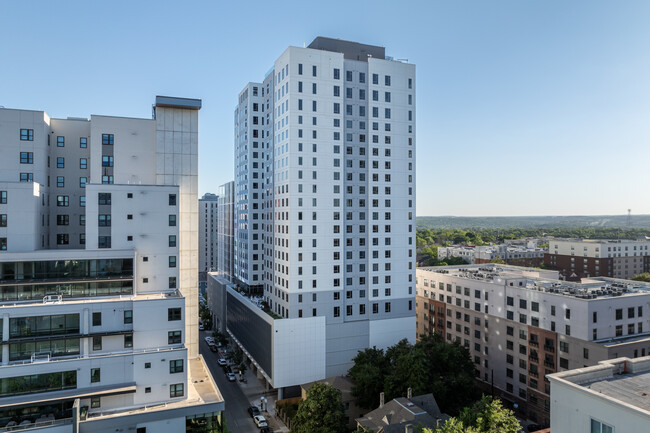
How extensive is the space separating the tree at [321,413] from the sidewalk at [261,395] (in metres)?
10.2

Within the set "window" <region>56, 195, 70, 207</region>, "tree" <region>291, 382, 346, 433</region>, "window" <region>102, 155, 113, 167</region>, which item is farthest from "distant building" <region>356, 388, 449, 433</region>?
"window" <region>56, 195, 70, 207</region>

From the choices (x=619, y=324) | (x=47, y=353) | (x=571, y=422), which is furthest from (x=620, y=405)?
(x=47, y=353)

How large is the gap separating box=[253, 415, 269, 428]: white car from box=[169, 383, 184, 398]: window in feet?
47.8

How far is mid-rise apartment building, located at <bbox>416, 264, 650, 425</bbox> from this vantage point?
170ft

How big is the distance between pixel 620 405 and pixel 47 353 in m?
45.9

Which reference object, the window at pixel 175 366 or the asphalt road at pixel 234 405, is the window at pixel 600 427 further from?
the asphalt road at pixel 234 405

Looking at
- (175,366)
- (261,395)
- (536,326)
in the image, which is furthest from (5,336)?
(536,326)

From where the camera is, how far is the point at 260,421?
176 ft

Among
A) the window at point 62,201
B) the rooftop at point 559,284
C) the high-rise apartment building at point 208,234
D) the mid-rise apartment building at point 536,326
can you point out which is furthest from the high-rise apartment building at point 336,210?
the high-rise apartment building at point 208,234

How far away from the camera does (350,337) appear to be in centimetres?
6475

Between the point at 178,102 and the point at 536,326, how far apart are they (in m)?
57.5

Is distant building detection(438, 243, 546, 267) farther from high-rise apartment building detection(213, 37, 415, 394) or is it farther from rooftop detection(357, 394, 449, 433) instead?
rooftop detection(357, 394, 449, 433)

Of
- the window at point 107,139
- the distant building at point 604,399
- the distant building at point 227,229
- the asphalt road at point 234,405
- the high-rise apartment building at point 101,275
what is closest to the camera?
the distant building at point 604,399

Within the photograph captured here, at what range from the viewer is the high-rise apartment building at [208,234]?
6580 inches
